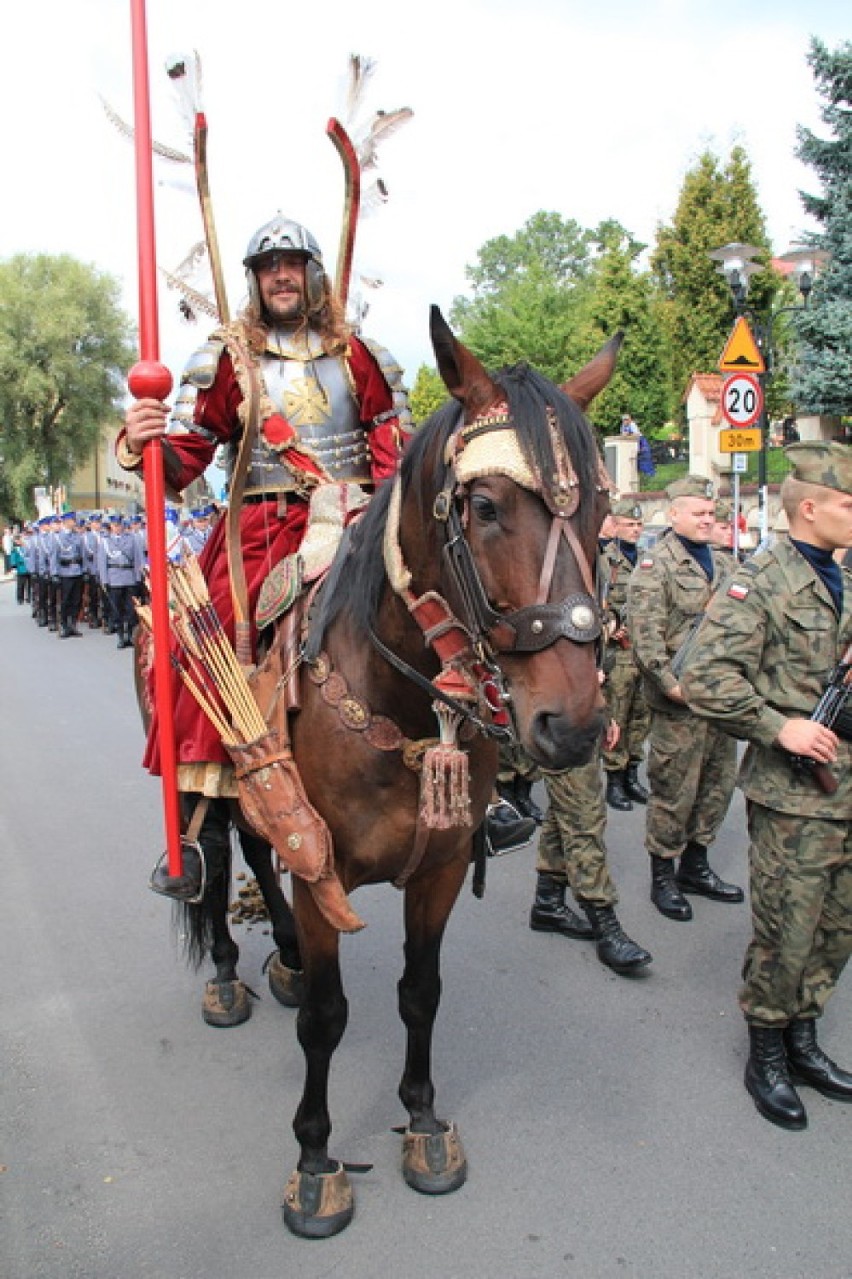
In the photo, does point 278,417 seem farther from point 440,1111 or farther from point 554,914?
point 554,914

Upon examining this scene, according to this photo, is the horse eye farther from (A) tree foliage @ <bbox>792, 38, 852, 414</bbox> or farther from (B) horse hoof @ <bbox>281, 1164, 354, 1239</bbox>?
(A) tree foliage @ <bbox>792, 38, 852, 414</bbox>

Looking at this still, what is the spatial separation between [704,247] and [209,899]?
34.4 m

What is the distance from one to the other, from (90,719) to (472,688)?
8755mm

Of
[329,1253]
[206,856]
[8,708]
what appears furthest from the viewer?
[8,708]

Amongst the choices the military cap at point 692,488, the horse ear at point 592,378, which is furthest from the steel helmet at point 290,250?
the military cap at point 692,488

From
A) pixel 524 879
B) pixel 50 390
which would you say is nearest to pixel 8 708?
pixel 524 879

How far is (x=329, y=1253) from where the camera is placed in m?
2.78

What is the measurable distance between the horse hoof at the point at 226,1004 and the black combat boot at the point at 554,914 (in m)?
1.52

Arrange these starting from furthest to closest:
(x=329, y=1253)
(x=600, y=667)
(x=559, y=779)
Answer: (x=559, y=779), (x=329, y=1253), (x=600, y=667)

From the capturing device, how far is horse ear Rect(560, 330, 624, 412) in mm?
2459

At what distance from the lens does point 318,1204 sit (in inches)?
113

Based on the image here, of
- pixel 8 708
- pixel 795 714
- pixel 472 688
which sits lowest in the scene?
pixel 8 708

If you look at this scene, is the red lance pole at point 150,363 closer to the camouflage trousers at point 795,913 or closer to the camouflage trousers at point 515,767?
the camouflage trousers at point 795,913

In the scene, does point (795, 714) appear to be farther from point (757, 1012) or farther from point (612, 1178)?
point (612, 1178)
